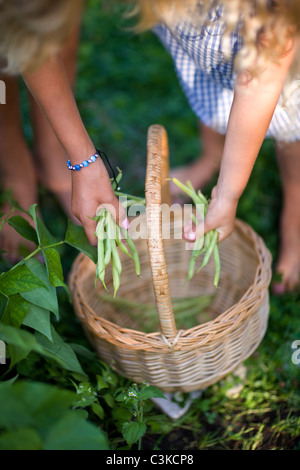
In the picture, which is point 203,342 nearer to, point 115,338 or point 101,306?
point 115,338

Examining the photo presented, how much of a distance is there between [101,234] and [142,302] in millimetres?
575

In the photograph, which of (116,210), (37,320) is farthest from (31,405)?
(116,210)

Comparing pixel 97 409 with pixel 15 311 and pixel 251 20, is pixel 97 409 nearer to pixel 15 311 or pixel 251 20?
pixel 15 311

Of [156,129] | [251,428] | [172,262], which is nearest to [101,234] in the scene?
[156,129]

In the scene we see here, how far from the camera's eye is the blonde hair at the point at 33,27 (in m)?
0.80

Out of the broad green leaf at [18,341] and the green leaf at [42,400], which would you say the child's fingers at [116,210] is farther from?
the green leaf at [42,400]

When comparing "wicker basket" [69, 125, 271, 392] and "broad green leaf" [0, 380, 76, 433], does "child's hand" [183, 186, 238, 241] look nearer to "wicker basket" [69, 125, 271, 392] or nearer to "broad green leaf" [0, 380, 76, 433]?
"wicker basket" [69, 125, 271, 392]

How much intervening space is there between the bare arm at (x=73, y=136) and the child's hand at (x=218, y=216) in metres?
0.21

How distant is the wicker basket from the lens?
996 millimetres

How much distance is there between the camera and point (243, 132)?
1042 millimetres

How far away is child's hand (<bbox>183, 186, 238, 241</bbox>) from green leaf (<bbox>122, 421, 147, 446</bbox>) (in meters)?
0.46

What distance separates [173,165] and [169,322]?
1.16 metres

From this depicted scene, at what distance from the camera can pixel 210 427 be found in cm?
127

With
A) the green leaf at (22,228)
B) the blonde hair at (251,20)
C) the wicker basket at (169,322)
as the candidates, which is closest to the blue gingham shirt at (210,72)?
the blonde hair at (251,20)
